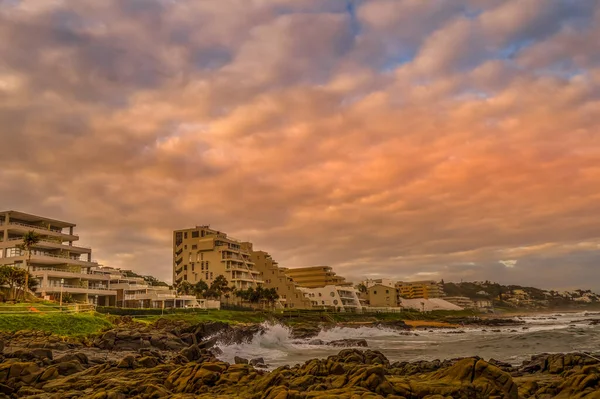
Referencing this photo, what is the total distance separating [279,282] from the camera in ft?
472

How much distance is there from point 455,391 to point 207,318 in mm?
66020

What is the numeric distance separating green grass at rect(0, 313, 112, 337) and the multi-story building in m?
131

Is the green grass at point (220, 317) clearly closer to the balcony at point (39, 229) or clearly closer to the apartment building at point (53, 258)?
the apartment building at point (53, 258)

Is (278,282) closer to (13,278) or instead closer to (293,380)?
(13,278)

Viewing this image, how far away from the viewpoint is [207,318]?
76.8m

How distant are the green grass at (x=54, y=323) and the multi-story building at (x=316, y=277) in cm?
13081

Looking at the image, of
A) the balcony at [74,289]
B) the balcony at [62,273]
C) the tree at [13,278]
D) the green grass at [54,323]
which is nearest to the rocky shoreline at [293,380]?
the green grass at [54,323]

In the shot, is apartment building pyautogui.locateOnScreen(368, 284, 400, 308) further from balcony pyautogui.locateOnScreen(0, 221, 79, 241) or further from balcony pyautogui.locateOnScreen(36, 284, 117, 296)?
balcony pyautogui.locateOnScreen(0, 221, 79, 241)

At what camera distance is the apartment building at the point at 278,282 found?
142750 mm

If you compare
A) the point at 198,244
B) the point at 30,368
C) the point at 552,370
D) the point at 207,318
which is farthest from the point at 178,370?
the point at 198,244

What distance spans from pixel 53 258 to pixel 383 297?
395 ft

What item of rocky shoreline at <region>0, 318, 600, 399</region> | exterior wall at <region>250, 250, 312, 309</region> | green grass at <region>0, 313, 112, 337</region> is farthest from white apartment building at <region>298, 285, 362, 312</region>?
rocky shoreline at <region>0, 318, 600, 399</region>

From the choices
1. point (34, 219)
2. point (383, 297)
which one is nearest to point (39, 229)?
point (34, 219)

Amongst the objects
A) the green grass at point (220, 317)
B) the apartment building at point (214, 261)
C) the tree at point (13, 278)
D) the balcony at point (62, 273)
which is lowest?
the green grass at point (220, 317)
